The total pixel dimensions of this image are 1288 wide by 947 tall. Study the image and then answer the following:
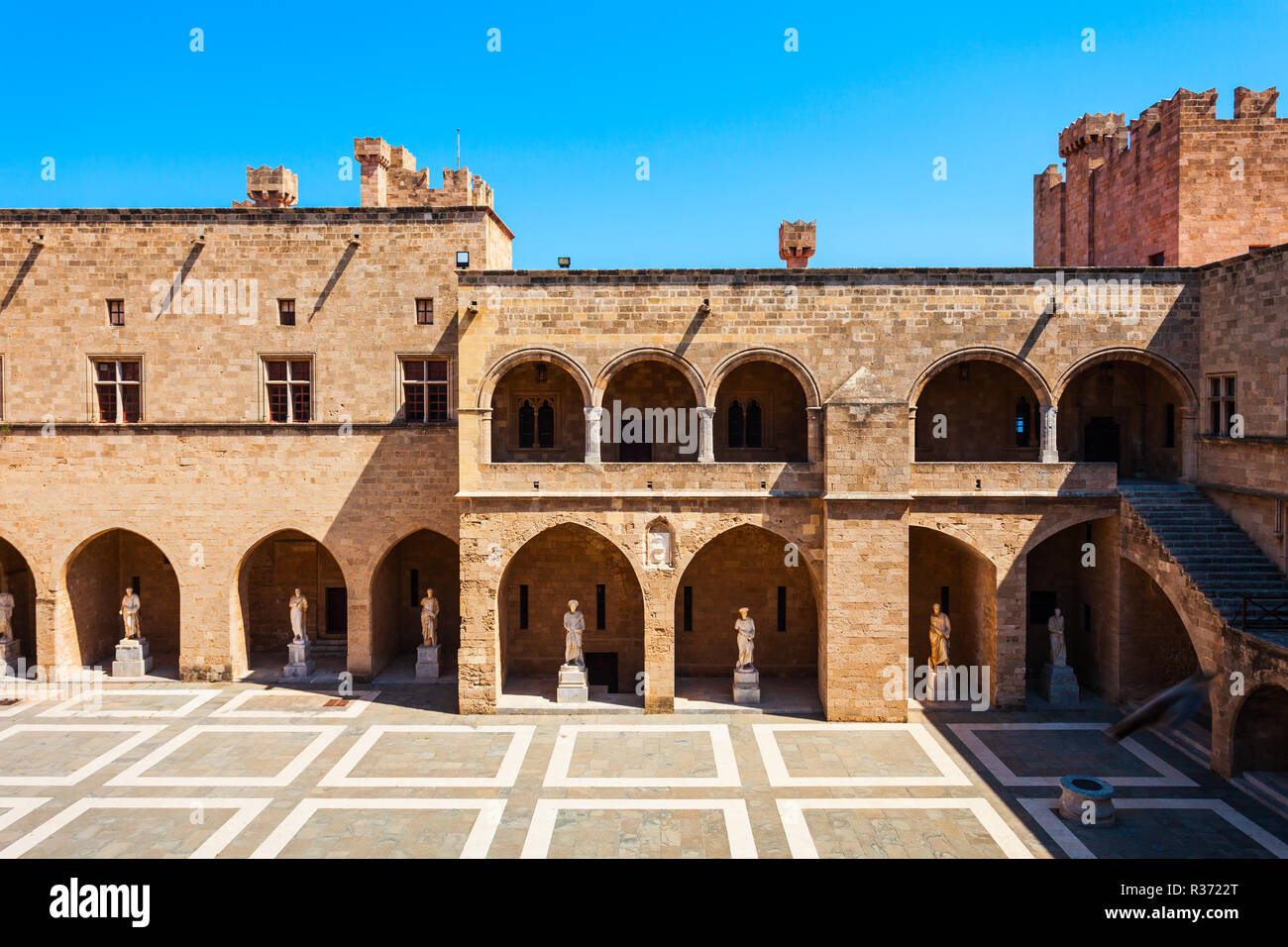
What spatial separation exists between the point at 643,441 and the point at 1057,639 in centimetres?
1154

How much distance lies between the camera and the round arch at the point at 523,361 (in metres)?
19.7

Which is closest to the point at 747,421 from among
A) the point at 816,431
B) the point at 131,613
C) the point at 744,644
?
the point at 816,431

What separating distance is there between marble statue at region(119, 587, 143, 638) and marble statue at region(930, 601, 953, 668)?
2134cm

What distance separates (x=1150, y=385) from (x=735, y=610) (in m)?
12.5

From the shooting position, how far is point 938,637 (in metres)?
20.0

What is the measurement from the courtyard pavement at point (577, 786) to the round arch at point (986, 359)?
767 cm

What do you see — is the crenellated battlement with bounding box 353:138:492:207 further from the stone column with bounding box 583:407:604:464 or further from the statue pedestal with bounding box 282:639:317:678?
the statue pedestal with bounding box 282:639:317:678

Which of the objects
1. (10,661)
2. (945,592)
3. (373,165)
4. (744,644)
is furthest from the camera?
(373,165)

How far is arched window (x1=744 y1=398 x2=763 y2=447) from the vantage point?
22219 mm

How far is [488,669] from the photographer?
19609 mm

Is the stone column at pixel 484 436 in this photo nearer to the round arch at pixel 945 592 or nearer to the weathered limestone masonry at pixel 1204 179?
the round arch at pixel 945 592

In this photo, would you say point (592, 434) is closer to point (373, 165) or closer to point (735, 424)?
point (735, 424)
